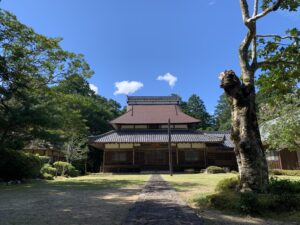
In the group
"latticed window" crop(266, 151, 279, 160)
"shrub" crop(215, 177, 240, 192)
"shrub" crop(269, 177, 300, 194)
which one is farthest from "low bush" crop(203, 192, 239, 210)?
"latticed window" crop(266, 151, 279, 160)

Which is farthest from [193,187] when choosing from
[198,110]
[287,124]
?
[198,110]

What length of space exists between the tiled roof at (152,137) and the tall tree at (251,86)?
17.2m

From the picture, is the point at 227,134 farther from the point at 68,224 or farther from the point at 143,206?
the point at 68,224

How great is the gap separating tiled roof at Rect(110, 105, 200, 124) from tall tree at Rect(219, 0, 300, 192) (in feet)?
67.2

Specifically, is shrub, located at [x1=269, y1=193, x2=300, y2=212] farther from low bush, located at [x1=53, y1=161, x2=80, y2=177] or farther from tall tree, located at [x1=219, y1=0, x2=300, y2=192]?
low bush, located at [x1=53, y1=161, x2=80, y2=177]

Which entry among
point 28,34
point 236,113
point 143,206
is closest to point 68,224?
point 143,206

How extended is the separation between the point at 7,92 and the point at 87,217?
8521mm

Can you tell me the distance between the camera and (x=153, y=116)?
99.1ft

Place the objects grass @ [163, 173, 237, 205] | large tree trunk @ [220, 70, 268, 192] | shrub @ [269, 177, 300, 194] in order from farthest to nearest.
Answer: grass @ [163, 173, 237, 205] < large tree trunk @ [220, 70, 268, 192] < shrub @ [269, 177, 300, 194]

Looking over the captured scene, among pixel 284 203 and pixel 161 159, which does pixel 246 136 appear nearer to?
pixel 284 203

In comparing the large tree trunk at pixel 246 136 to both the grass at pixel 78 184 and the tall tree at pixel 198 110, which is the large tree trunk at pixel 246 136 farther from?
the tall tree at pixel 198 110

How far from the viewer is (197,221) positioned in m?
4.65

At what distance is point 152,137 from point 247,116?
19449 millimetres

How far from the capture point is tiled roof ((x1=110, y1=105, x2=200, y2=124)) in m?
28.6
